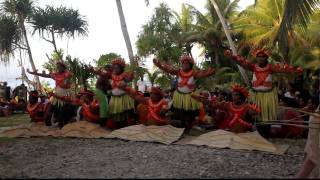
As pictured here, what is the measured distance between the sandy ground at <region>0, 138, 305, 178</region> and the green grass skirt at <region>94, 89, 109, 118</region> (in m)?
1.25

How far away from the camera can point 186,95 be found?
875cm

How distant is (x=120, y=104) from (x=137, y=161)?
10.2 ft

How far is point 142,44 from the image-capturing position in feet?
81.8

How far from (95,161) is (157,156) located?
0.82 metres

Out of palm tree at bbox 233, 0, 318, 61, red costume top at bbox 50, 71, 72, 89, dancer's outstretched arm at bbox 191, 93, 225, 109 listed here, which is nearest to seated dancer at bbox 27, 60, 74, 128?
red costume top at bbox 50, 71, 72, 89

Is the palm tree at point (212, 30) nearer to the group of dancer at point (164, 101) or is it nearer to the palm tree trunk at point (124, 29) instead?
the palm tree trunk at point (124, 29)

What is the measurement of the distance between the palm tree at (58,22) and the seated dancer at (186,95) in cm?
1396

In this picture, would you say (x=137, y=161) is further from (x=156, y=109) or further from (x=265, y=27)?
(x=265, y=27)

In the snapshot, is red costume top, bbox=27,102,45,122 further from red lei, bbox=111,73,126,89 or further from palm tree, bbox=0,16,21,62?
palm tree, bbox=0,16,21,62

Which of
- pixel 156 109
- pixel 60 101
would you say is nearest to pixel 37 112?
pixel 60 101

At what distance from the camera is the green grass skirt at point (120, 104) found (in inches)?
361

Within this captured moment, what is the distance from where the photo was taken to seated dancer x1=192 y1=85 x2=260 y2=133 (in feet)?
26.5

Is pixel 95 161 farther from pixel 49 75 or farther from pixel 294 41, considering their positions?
pixel 294 41

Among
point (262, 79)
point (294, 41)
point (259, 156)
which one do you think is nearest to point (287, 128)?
point (262, 79)
